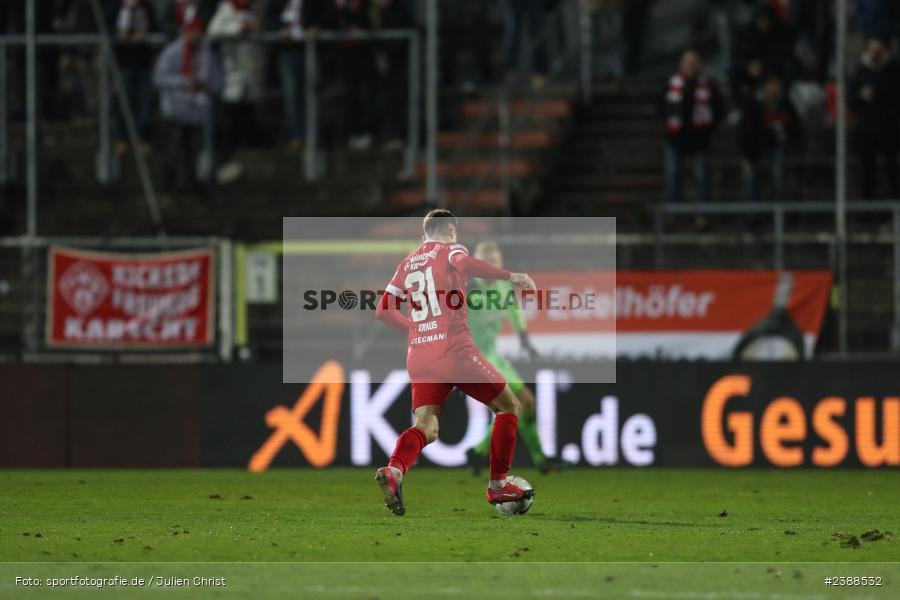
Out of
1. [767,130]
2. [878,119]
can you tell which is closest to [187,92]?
[767,130]

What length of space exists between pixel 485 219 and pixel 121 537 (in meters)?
9.17

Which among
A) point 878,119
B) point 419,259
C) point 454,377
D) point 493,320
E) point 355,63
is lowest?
point 454,377

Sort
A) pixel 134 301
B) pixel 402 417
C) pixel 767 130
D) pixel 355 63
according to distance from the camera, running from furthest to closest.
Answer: pixel 355 63 < pixel 767 130 < pixel 134 301 < pixel 402 417

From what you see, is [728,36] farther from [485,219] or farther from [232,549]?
[232,549]

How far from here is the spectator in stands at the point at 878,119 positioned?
20.9 meters

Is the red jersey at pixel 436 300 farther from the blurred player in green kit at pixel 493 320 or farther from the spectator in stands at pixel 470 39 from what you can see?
the spectator in stands at pixel 470 39

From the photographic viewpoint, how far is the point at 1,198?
22688mm

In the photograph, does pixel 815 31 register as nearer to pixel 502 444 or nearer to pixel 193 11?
pixel 193 11

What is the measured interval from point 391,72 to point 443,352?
10253 mm

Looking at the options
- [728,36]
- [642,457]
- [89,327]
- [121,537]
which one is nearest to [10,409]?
[89,327]

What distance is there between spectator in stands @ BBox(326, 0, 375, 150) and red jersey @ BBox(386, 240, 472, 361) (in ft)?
31.3

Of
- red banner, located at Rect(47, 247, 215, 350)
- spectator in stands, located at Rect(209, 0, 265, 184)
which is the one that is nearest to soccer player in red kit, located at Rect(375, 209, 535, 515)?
red banner, located at Rect(47, 247, 215, 350)

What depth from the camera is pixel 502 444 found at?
41.1 ft

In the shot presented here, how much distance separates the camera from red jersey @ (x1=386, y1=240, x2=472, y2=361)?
12.4 meters
